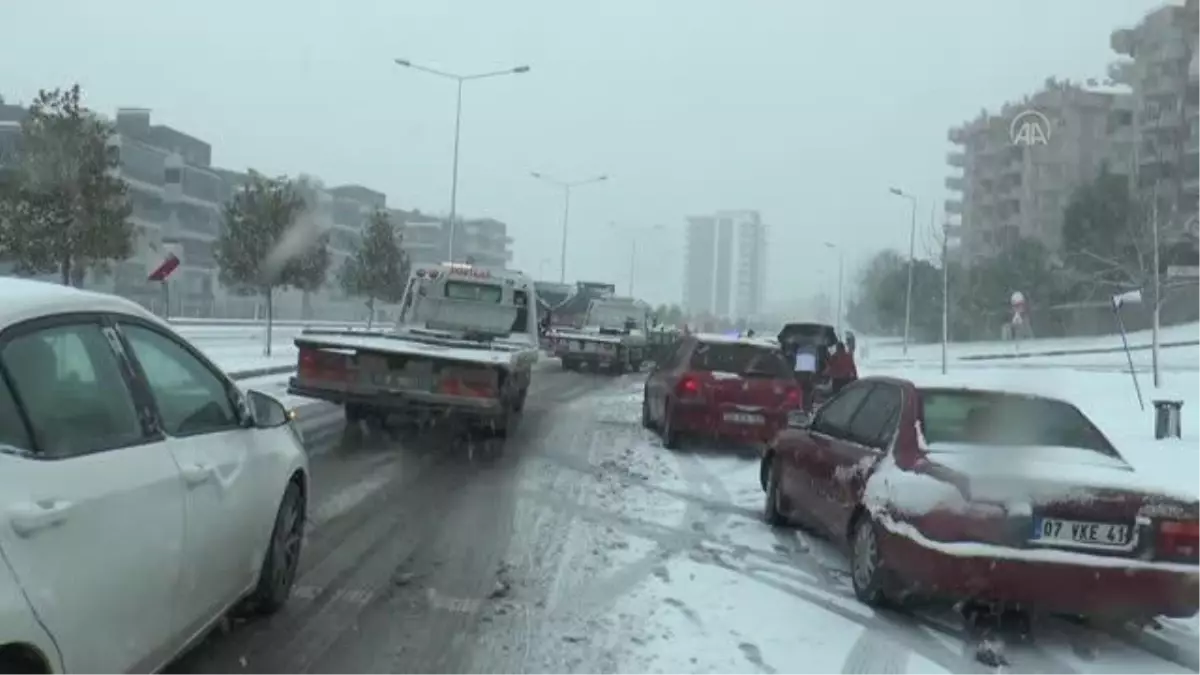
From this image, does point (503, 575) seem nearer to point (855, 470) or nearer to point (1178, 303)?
point (855, 470)

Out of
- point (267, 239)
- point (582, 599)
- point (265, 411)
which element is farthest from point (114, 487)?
point (267, 239)

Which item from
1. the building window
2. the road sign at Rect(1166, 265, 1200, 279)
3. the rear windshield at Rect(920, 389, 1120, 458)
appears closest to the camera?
the rear windshield at Rect(920, 389, 1120, 458)

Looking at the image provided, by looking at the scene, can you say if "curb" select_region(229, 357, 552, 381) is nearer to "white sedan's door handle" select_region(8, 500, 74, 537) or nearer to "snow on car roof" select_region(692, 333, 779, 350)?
"snow on car roof" select_region(692, 333, 779, 350)

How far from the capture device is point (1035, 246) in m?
71.8

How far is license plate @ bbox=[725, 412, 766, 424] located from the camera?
601 inches

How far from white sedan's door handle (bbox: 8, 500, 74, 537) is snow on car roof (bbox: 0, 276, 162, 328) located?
23.6 inches

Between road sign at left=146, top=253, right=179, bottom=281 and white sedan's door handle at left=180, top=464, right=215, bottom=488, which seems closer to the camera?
white sedan's door handle at left=180, top=464, right=215, bottom=488

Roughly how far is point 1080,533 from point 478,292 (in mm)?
13277

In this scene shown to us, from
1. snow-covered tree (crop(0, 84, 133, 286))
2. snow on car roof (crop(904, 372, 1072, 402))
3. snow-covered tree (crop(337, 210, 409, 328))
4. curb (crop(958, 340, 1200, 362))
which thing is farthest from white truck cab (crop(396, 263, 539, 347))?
curb (crop(958, 340, 1200, 362))

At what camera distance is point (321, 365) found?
46.8ft

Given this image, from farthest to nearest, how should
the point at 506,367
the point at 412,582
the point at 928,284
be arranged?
1. the point at 928,284
2. the point at 506,367
3. the point at 412,582

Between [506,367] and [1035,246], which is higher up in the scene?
[1035,246]

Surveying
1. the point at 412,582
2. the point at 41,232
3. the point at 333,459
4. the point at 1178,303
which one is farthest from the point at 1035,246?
the point at 412,582

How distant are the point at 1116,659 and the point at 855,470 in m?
1.91
